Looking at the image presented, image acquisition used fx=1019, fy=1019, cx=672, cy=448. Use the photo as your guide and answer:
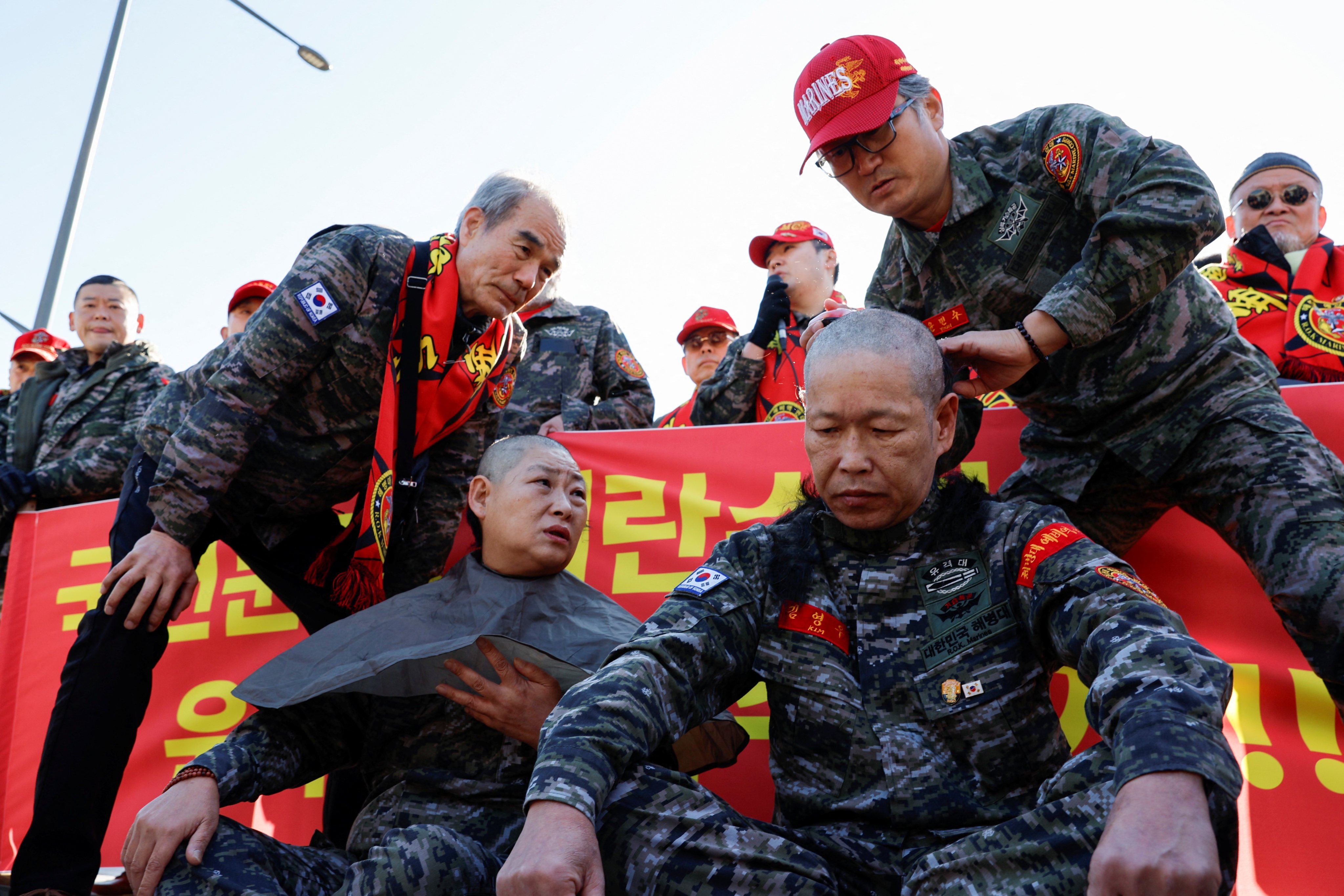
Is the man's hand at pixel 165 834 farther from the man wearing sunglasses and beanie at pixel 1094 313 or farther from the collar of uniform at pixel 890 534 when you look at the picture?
the man wearing sunglasses and beanie at pixel 1094 313

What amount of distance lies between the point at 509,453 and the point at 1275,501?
7.10 feet

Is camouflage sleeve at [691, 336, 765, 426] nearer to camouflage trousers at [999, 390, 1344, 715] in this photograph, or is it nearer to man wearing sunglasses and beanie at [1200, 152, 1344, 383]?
man wearing sunglasses and beanie at [1200, 152, 1344, 383]

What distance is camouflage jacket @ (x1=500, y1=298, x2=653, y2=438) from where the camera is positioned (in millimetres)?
5410

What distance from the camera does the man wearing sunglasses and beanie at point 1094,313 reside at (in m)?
2.57

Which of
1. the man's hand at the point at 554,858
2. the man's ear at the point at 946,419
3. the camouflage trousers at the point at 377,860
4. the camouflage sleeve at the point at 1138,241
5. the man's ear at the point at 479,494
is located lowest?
the camouflage trousers at the point at 377,860

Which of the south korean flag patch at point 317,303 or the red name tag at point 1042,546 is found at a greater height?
the south korean flag patch at point 317,303

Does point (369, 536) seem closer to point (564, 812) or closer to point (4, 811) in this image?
point (564, 812)

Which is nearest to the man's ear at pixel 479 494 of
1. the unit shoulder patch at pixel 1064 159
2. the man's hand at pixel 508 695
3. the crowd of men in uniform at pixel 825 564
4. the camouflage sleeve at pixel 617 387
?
the crowd of men in uniform at pixel 825 564

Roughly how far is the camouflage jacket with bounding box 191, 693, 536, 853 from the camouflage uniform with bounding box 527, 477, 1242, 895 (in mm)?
787

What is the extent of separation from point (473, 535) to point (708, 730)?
1367mm

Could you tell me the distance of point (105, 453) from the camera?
5391 millimetres

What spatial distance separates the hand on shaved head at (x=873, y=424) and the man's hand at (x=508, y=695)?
921 mm

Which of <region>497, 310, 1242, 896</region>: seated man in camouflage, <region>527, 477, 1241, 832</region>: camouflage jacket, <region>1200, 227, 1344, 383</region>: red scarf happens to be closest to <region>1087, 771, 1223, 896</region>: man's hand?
<region>497, 310, 1242, 896</region>: seated man in camouflage

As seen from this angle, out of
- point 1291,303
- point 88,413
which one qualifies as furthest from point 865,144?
point 88,413
